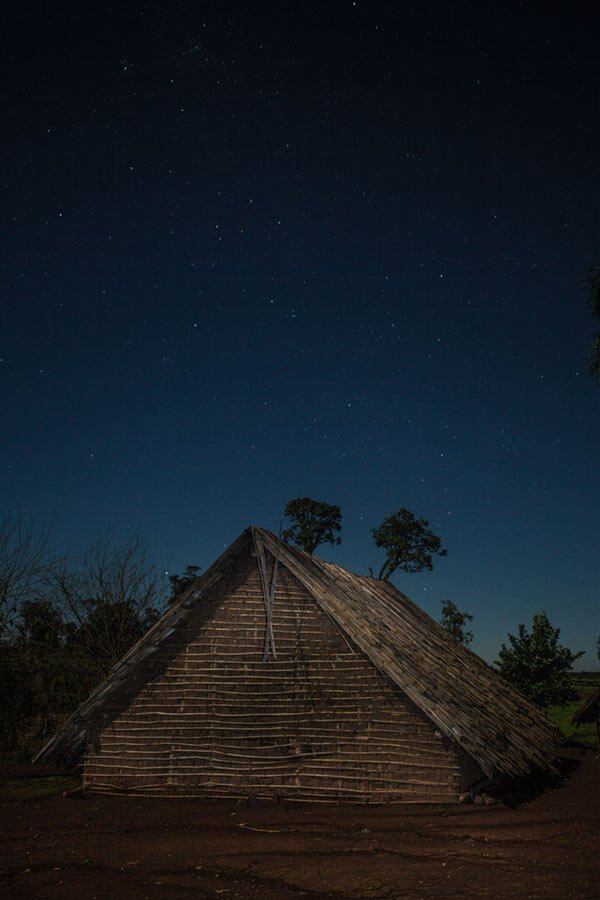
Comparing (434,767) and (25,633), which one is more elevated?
(25,633)

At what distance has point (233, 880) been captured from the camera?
21.2 ft

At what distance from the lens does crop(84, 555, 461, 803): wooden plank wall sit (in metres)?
9.53

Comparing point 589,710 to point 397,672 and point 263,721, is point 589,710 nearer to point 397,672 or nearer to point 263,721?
point 397,672

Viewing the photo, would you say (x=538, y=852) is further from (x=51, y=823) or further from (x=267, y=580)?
(x=51, y=823)

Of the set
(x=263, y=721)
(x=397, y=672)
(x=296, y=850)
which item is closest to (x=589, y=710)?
(x=397, y=672)

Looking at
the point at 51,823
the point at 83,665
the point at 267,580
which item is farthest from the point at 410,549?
the point at 51,823

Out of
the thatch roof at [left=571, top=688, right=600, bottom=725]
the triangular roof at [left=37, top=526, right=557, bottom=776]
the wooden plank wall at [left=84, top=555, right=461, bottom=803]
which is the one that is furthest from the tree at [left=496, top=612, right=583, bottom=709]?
the wooden plank wall at [left=84, top=555, right=461, bottom=803]

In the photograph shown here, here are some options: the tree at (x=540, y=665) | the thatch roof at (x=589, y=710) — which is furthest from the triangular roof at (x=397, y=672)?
the tree at (x=540, y=665)

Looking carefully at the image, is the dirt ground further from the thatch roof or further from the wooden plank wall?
the thatch roof

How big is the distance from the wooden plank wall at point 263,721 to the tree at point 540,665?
1578 centimetres

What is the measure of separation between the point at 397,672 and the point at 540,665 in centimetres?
1637

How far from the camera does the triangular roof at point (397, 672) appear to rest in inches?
364

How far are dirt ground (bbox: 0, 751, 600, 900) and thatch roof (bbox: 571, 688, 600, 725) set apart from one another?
8327 mm

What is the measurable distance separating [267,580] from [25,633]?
35.4ft
